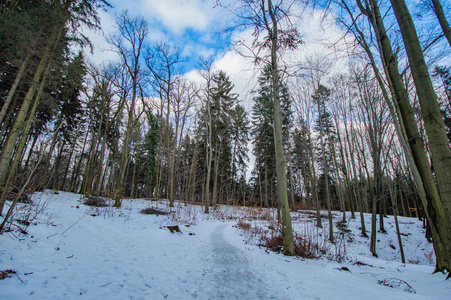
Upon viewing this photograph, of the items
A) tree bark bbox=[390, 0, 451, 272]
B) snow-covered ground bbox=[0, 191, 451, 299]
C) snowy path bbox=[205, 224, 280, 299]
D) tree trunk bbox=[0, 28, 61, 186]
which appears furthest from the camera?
tree trunk bbox=[0, 28, 61, 186]

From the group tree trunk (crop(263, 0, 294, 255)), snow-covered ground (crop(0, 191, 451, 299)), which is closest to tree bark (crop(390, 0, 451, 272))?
snow-covered ground (crop(0, 191, 451, 299))

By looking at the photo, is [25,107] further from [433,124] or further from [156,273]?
[433,124]

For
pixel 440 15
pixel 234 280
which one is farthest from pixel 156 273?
pixel 440 15

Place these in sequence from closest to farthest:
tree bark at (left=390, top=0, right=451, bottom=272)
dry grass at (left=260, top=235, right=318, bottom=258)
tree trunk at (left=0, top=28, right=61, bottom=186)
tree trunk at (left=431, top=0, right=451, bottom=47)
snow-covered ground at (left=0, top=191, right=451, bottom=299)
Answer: snow-covered ground at (left=0, top=191, right=451, bottom=299) → tree bark at (left=390, top=0, right=451, bottom=272) → tree trunk at (left=431, top=0, right=451, bottom=47) → dry grass at (left=260, top=235, right=318, bottom=258) → tree trunk at (left=0, top=28, right=61, bottom=186)

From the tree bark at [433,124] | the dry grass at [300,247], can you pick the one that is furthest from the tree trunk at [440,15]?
the dry grass at [300,247]

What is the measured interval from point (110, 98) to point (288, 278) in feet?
57.1

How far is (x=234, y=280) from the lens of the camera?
291 centimetres

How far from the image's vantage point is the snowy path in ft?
7.91

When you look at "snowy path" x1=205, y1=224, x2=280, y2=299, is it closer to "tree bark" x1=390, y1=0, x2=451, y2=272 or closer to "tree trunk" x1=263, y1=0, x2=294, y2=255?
"tree trunk" x1=263, y1=0, x2=294, y2=255

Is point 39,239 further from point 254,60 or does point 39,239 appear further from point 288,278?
point 254,60

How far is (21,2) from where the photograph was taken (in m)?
7.12

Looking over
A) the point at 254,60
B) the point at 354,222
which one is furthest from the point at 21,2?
the point at 354,222

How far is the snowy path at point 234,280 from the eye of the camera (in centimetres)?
241

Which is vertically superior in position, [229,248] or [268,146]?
[268,146]
